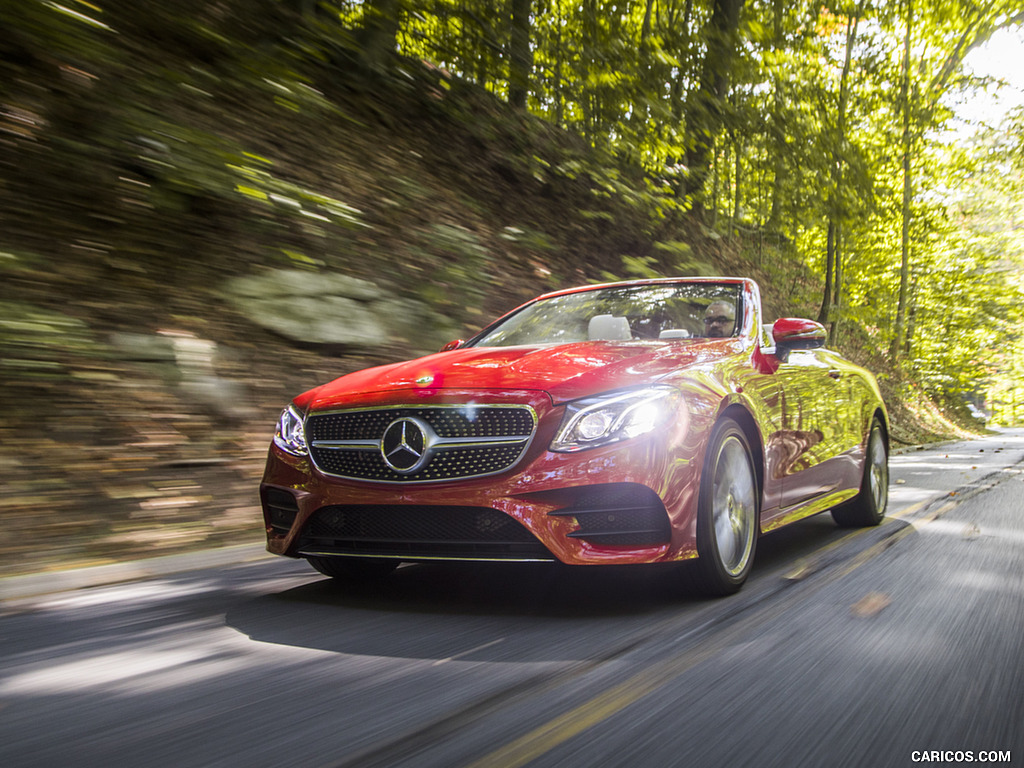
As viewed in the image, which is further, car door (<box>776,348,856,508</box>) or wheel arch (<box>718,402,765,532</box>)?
car door (<box>776,348,856,508</box>)

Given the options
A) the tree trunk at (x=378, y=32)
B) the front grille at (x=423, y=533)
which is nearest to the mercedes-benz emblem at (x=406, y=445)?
the front grille at (x=423, y=533)

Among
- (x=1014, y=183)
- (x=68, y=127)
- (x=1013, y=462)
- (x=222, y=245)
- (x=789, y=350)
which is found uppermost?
(x=1014, y=183)

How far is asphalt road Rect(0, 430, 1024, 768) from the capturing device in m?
2.49

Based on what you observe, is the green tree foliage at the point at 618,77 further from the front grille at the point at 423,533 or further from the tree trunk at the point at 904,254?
the front grille at the point at 423,533

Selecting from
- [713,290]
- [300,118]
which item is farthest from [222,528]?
[300,118]

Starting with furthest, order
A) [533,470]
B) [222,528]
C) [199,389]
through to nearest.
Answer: [199,389] → [222,528] → [533,470]

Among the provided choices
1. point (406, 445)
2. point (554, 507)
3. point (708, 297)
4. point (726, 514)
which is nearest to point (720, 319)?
point (708, 297)

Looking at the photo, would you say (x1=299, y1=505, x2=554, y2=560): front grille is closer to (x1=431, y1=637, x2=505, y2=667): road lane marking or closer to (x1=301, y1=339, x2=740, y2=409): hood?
(x1=431, y1=637, x2=505, y2=667): road lane marking

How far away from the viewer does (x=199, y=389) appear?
7230 millimetres

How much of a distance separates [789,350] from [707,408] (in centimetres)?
149

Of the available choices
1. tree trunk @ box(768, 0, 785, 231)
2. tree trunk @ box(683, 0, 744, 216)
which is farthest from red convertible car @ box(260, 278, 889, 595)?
tree trunk @ box(768, 0, 785, 231)

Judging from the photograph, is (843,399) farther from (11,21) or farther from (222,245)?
(11,21)

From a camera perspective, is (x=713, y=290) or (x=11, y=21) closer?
(x=713, y=290)

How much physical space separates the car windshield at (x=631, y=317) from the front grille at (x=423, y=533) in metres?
1.67
